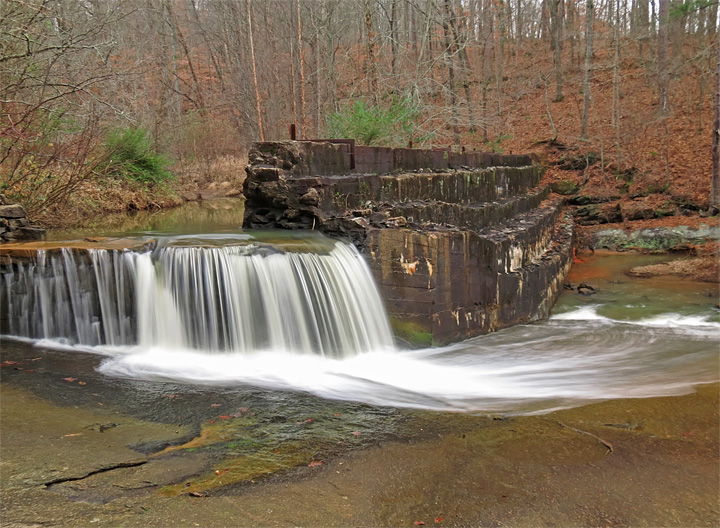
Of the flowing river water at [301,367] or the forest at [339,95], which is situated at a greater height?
the forest at [339,95]

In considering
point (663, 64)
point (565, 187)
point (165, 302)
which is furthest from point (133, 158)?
point (663, 64)

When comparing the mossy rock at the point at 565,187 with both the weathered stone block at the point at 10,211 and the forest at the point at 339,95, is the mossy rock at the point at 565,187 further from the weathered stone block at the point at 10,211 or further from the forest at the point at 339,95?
the weathered stone block at the point at 10,211

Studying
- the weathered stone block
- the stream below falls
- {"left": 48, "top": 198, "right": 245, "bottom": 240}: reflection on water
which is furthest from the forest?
the stream below falls

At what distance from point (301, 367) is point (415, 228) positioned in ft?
9.49

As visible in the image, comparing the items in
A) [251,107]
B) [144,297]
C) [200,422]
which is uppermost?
[251,107]

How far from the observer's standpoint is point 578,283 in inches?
515

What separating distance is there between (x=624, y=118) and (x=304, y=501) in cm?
2482

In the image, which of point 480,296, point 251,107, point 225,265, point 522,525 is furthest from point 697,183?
point 251,107

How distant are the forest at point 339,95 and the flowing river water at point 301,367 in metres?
3.62

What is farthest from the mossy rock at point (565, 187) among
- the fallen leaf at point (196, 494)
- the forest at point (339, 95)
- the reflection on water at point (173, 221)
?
the fallen leaf at point (196, 494)

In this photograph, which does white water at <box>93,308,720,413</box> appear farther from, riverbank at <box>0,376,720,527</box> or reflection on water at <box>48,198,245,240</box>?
reflection on water at <box>48,198,245,240</box>

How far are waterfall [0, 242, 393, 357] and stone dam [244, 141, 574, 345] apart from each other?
1.41 metres

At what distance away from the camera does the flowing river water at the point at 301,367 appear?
4.79m

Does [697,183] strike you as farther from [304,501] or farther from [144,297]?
[304,501]
